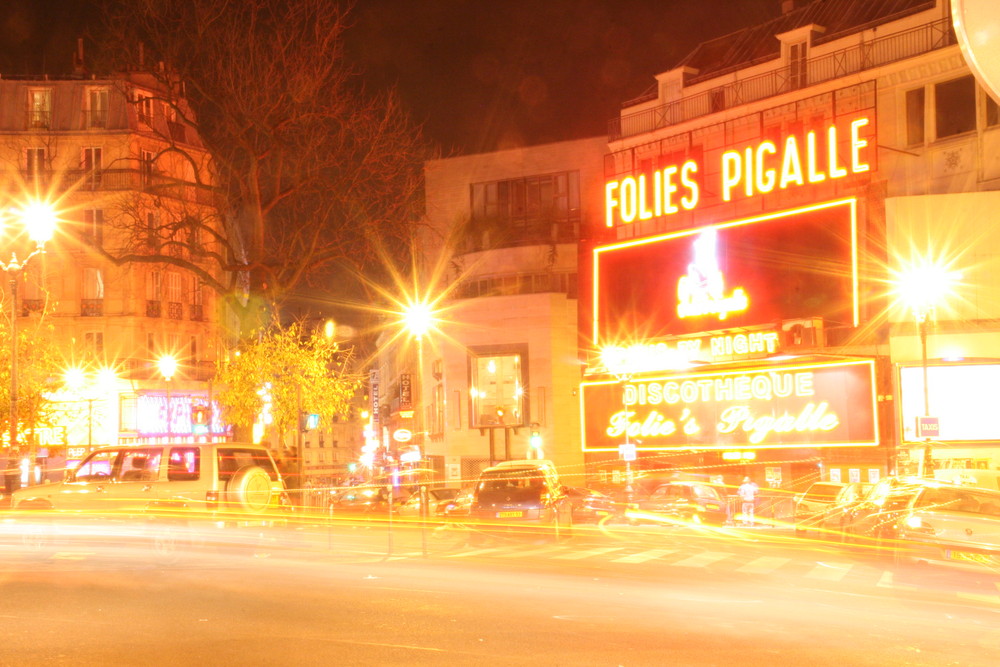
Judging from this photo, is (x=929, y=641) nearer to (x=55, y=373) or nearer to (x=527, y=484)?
(x=527, y=484)

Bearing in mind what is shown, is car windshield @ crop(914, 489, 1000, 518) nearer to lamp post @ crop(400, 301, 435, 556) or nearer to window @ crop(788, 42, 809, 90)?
lamp post @ crop(400, 301, 435, 556)

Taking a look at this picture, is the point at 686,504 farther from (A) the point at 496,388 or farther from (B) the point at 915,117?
(A) the point at 496,388

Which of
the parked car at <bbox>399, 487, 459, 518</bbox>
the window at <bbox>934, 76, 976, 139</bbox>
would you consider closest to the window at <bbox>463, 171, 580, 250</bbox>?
the window at <bbox>934, 76, 976, 139</bbox>

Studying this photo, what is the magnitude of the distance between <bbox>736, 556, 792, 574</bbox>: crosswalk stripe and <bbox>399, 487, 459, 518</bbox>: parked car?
33.2ft

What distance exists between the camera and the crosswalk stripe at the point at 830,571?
51.3 ft

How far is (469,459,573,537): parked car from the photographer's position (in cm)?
2330

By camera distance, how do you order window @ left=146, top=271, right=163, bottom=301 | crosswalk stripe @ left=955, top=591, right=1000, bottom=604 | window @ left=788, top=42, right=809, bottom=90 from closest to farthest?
crosswalk stripe @ left=955, top=591, right=1000, bottom=604
window @ left=788, top=42, right=809, bottom=90
window @ left=146, top=271, right=163, bottom=301

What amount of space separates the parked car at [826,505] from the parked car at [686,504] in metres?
2.05

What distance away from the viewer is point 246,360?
35375 mm

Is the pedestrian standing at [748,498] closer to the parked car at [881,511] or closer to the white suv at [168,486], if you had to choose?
the parked car at [881,511]

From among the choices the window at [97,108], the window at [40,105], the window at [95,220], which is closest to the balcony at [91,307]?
the window at [95,220]

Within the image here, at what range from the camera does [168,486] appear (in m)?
18.4

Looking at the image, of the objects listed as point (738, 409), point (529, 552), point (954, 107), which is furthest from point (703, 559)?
point (954, 107)

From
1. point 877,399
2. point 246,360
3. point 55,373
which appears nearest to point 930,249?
point 877,399
